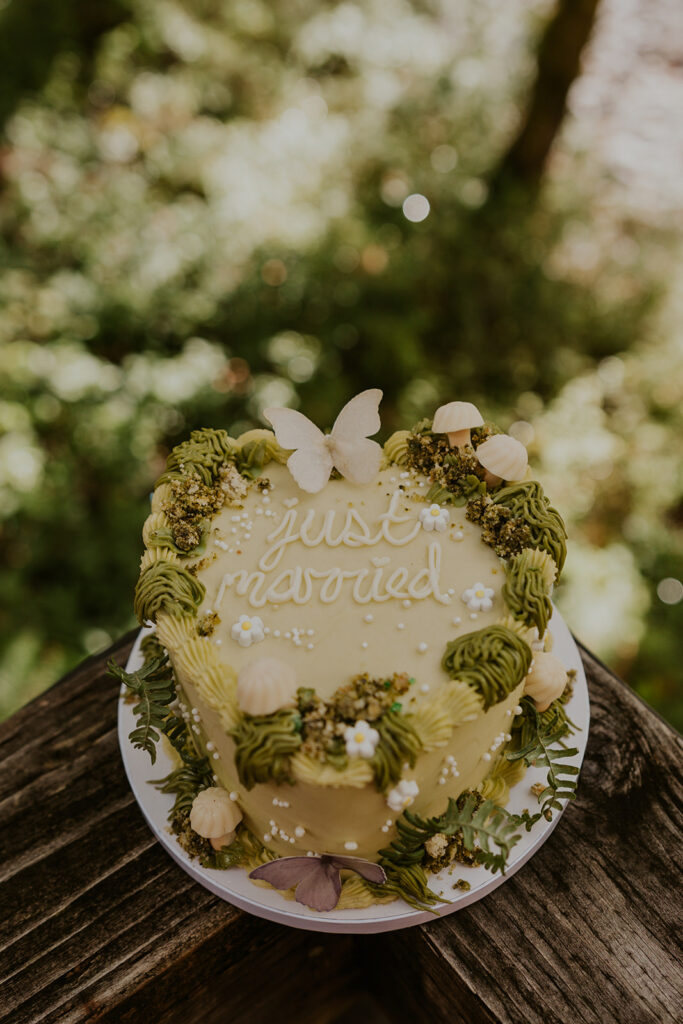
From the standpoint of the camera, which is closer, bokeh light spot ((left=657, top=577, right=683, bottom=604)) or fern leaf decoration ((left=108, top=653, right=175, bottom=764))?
fern leaf decoration ((left=108, top=653, right=175, bottom=764))

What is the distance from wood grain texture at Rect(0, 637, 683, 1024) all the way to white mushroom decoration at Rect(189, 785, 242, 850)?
23cm

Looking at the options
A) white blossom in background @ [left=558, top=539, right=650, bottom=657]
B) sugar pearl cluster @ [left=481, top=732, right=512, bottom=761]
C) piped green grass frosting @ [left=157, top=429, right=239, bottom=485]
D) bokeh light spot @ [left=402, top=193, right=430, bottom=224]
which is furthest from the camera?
bokeh light spot @ [left=402, top=193, right=430, bottom=224]

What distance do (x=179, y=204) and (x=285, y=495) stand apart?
4.22 m

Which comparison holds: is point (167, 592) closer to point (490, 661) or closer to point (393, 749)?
point (393, 749)

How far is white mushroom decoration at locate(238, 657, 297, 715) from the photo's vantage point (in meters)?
1.96

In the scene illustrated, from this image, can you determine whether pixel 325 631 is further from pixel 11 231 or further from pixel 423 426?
pixel 11 231

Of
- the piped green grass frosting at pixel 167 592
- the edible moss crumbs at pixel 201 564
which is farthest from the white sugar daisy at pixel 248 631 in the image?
the edible moss crumbs at pixel 201 564

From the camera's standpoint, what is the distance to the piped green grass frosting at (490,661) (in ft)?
6.81

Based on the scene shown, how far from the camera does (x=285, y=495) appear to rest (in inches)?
102

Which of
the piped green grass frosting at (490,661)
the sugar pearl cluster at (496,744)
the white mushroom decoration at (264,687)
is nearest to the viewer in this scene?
the white mushroom decoration at (264,687)

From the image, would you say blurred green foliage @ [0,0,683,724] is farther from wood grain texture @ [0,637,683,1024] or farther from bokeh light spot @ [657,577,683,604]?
wood grain texture @ [0,637,683,1024]

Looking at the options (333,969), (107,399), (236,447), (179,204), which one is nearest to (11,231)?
(179,204)

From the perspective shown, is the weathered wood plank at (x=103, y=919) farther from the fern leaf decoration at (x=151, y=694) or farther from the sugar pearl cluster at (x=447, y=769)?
the sugar pearl cluster at (x=447, y=769)

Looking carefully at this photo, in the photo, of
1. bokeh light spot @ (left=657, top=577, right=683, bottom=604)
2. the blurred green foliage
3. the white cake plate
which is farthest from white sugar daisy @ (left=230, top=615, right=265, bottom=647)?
bokeh light spot @ (left=657, top=577, right=683, bottom=604)
